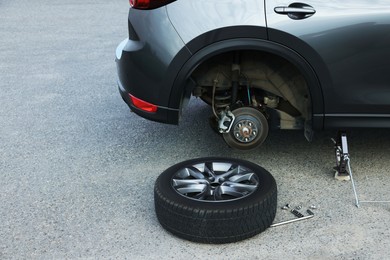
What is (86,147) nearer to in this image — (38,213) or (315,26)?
(38,213)

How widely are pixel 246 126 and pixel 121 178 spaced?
3.04ft

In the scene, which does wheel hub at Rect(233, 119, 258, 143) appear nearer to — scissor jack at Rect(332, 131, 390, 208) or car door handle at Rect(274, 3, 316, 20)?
scissor jack at Rect(332, 131, 390, 208)

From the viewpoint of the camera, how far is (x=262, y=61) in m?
3.62

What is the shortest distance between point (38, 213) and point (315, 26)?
2.02 metres

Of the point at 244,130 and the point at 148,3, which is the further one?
the point at 244,130

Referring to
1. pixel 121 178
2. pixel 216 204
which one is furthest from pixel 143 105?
pixel 216 204

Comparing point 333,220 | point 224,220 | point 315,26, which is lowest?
point 333,220

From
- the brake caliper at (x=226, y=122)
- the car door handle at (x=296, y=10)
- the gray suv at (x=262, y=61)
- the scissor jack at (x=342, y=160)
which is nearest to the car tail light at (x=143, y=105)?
the gray suv at (x=262, y=61)

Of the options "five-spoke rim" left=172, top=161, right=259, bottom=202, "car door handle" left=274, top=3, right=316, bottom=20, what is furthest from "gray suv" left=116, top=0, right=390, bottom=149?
"five-spoke rim" left=172, top=161, right=259, bottom=202

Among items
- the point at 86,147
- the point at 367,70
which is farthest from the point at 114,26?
the point at 367,70

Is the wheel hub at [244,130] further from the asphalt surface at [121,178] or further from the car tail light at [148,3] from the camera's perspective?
the car tail light at [148,3]

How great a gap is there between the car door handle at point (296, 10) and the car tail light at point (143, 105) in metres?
1.00

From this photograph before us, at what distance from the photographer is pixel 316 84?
11.1 ft

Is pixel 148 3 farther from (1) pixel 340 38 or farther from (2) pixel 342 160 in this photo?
(2) pixel 342 160
